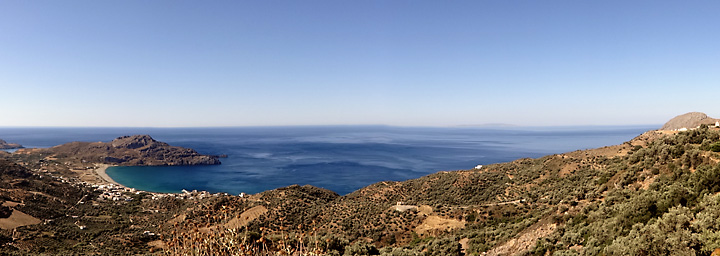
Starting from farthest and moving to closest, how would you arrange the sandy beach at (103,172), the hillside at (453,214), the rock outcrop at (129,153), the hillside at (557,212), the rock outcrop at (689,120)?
the rock outcrop at (129,153) < the sandy beach at (103,172) < the rock outcrop at (689,120) < the hillside at (557,212) < the hillside at (453,214)

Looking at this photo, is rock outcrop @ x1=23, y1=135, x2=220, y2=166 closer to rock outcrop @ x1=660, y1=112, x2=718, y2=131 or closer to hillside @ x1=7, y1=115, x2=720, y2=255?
hillside @ x1=7, y1=115, x2=720, y2=255

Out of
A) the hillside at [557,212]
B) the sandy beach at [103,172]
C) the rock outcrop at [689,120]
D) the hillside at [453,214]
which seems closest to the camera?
the hillside at [453,214]

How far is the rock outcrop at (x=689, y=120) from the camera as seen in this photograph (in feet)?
188

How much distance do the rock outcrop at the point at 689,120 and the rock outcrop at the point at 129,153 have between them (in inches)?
7097

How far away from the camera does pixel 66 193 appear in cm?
8006

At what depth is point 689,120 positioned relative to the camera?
62.1 metres

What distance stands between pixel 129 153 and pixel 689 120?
22756 cm

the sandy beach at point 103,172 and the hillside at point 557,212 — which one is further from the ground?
the hillside at point 557,212

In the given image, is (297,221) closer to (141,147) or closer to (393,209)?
(393,209)

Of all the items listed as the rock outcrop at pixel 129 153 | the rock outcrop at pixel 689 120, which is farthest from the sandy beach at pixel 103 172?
the rock outcrop at pixel 689 120

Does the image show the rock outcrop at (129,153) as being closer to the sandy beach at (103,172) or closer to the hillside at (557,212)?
the sandy beach at (103,172)

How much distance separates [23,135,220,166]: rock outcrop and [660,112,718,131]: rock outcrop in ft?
591

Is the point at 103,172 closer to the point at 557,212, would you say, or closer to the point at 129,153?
the point at 129,153

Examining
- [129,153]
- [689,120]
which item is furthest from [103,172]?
[689,120]
